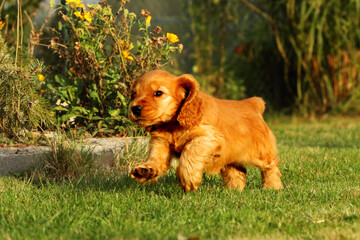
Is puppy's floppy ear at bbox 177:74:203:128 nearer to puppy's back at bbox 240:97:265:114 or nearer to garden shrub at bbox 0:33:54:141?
puppy's back at bbox 240:97:265:114

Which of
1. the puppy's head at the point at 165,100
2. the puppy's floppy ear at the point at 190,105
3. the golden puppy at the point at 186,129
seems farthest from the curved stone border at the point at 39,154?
the puppy's floppy ear at the point at 190,105

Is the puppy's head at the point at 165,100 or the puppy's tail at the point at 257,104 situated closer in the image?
the puppy's head at the point at 165,100

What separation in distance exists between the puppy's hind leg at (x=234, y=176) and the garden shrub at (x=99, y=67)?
1.38 m

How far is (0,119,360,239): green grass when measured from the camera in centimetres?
288

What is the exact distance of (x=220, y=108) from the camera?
3.89 metres

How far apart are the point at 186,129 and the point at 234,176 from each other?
869mm

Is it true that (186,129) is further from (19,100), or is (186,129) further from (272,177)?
(19,100)

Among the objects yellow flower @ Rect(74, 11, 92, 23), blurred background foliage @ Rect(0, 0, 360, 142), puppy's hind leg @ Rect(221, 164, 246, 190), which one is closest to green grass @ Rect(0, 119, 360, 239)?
puppy's hind leg @ Rect(221, 164, 246, 190)

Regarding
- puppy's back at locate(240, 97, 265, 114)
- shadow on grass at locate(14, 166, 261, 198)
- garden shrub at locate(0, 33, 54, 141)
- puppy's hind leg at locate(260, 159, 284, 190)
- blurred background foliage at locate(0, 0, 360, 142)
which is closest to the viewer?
shadow on grass at locate(14, 166, 261, 198)

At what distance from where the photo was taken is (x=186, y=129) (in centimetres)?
359

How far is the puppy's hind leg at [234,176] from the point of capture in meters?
4.23

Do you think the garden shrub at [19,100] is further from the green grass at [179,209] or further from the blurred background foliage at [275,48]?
the blurred background foliage at [275,48]

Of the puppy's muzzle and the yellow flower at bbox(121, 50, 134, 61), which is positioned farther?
the yellow flower at bbox(121, 50, 134, 61)

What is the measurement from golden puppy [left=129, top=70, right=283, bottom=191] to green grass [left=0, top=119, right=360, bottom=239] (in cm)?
25
